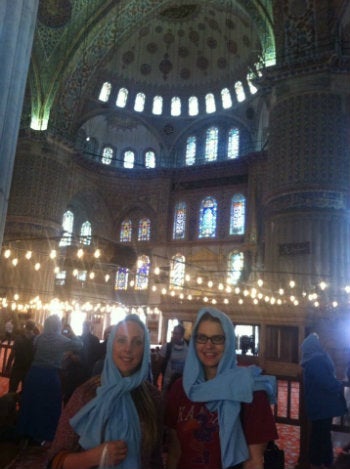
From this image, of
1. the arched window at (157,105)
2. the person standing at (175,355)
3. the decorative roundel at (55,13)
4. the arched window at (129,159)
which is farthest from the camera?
the arched window at (129,159)

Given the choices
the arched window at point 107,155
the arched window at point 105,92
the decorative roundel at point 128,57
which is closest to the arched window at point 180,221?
the arched window at point 107,155

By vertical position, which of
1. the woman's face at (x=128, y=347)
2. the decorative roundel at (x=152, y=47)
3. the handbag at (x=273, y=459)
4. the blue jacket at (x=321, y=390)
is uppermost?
the decorative roundel at (x=152, y=47)

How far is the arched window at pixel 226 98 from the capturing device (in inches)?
921

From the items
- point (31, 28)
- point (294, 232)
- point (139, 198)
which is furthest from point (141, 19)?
point (31, 28)

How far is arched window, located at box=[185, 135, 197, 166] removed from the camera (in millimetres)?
24062

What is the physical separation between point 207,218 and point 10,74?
17.9m

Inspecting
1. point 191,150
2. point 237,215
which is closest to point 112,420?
point 237,215

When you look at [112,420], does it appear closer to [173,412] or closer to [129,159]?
[173,412]

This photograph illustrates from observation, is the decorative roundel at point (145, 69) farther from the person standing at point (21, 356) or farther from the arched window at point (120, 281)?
the person standing at point (21, 356)

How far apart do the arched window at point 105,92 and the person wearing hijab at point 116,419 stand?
898 inches

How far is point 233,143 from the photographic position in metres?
23.2

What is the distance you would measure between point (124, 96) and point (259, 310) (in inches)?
579

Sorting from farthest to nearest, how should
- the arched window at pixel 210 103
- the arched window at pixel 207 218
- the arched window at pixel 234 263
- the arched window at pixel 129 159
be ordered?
the arched window at pixel 129 159, the arched window at pixel 210 103, the arched window at pixel 207 218, the arched window at pixel 234 263

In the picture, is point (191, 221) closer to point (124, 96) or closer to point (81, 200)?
point (81, 200)
